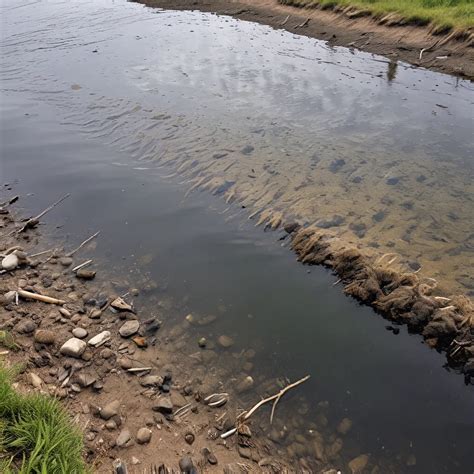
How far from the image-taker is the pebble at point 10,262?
7.80m

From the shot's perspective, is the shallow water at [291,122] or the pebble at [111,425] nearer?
the pebble at [111,425]

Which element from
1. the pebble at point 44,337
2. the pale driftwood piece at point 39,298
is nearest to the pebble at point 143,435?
the pebble at point 44,337

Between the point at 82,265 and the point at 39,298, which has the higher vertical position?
the point at 39,298

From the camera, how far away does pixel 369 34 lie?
2250 cm

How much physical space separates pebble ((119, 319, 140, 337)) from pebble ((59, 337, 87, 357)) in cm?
61

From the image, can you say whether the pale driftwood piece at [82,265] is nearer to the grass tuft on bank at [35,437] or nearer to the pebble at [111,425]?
the grass tuft on bank at [35,437]

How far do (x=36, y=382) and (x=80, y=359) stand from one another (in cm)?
68

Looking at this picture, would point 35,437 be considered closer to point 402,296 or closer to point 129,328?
point 129,328

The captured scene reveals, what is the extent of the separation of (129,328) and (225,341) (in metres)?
1.49

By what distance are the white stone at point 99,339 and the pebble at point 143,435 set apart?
163cm

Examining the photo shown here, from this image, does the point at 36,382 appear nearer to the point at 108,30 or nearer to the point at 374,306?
the point at 374,306

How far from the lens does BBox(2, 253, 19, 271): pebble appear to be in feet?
25.6

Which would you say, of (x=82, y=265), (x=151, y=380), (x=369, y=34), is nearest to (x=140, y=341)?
(x=151, y=380)

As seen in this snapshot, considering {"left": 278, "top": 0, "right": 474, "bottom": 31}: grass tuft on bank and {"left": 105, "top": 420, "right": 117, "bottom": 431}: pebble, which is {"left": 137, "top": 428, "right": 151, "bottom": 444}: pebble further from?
{"left": 278, "top": 0, "right": 474, "bottom": 31}: grass tuft on bank
